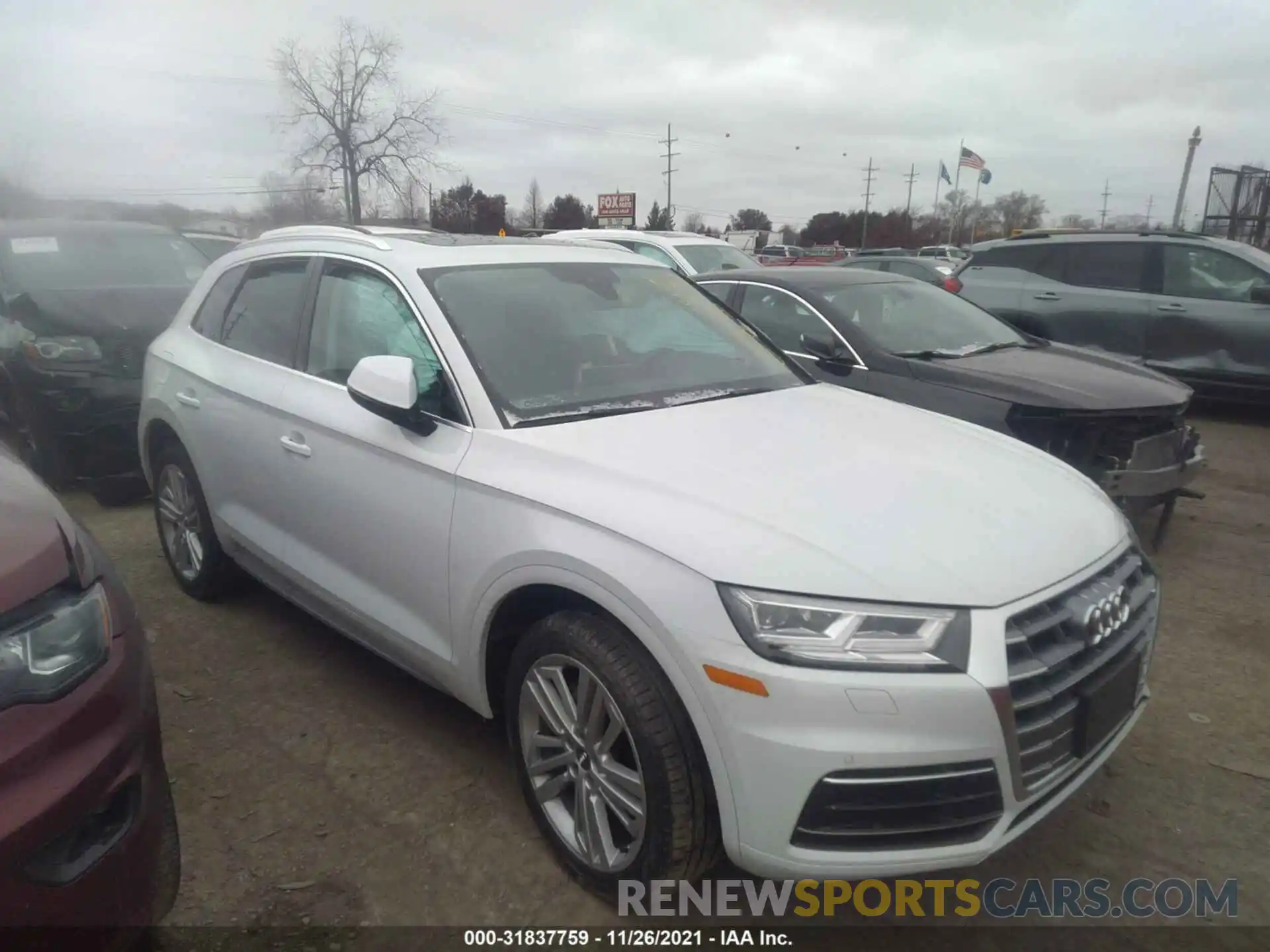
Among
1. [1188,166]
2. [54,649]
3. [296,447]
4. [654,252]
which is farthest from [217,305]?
[1188,166]

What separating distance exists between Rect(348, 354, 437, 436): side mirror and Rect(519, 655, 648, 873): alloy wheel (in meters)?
0.82

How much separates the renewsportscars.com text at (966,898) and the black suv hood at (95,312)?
4855 mm

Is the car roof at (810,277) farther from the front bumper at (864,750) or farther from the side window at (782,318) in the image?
the front bumper at (864,750)

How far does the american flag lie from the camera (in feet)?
117

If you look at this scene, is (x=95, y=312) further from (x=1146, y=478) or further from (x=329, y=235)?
(x=1146, y=478)

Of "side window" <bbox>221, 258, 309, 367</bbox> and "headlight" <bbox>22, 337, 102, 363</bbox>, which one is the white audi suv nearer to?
"side window" <bbox>221, 258, 309, 367</bbox>

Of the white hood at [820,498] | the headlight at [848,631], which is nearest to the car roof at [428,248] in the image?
the white hood at [820,498]

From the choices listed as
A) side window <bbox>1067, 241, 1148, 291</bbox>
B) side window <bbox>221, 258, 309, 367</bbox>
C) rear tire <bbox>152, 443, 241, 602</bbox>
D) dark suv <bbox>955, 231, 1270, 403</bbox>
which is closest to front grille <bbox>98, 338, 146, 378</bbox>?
rear tire <bbox>152, 443, 241, 602</bbox>

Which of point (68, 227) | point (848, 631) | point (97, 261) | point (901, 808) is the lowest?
point (901, 808)

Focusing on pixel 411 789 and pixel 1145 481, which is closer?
pixel 411 789

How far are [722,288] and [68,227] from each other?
16.2 ft

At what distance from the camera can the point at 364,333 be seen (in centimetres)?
311

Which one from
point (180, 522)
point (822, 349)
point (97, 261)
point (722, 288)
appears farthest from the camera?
point (97, 261)

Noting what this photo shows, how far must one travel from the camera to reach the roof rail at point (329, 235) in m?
3.18
